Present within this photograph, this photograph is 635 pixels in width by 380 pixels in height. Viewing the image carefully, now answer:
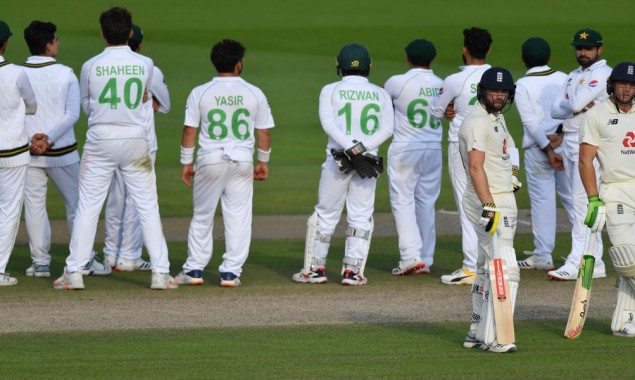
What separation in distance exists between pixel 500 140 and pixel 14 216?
17.5 feet

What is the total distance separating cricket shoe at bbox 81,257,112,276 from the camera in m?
13.1

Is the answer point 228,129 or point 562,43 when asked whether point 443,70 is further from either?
point 228,129

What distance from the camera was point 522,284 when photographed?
12508mm

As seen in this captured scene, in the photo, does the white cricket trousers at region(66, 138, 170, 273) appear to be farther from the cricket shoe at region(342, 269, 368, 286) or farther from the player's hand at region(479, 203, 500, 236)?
the player's hand at region(479, 203, 500, 236)

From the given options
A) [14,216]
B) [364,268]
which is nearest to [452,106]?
[364,268]

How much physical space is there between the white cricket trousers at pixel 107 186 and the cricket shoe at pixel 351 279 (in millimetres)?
1762

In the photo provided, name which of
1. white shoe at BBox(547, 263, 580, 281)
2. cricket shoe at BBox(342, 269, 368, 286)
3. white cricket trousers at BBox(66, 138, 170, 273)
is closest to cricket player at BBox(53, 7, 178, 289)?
white cricket trousers at BBox(66, 138, 170, 273)

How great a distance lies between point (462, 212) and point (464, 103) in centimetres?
112

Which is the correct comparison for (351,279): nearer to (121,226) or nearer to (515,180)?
(121,226)

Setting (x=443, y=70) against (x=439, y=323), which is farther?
(x=443, y=70)

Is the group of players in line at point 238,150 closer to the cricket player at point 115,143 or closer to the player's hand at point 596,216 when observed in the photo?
the cricket player at point 115,143

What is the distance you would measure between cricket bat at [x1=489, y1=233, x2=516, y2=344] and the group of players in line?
248cm

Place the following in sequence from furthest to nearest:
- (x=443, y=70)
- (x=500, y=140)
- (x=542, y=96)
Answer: (x=443, y=70), (x=542, y=96), (x=500, y=140)

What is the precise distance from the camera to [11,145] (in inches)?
481
